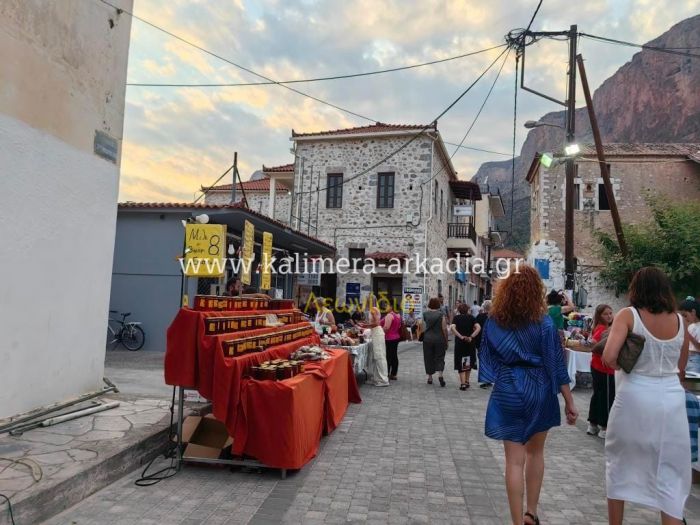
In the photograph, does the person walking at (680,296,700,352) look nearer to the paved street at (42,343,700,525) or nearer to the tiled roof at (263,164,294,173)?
the paved street at (42,343,700,525)

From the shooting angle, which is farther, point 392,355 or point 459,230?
point 459,230

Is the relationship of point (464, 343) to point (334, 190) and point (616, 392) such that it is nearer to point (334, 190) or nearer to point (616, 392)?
point (616, 392)

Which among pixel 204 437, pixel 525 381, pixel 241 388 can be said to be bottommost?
pixel 204 437

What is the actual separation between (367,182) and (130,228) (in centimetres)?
1052

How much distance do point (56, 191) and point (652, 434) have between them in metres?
5.74

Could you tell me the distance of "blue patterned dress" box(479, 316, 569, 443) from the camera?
312 cm

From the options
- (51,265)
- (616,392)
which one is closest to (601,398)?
(616,392)

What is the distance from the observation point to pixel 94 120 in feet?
19.2

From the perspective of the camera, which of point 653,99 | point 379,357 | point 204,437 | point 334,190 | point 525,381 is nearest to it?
point 525,381

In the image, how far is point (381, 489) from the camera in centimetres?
402

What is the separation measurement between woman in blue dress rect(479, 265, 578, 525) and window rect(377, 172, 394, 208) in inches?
675

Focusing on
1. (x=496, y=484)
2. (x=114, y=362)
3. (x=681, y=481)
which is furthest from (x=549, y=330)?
(x=114, y=362)

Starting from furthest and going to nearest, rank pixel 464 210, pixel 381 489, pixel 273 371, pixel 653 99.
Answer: pixel 653 99, pixel 464 210, pixel 273 371, pixel 381 489

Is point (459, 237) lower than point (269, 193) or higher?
lower
